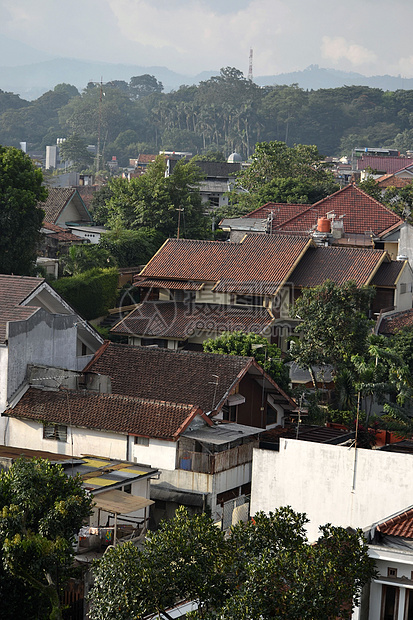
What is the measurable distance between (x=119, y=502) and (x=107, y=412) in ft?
15.7

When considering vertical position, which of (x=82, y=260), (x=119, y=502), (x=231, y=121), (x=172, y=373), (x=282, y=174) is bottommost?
(x=119, y=502)

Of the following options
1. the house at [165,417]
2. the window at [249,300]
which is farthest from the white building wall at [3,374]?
the window at [249,300]

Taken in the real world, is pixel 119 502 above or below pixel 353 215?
below

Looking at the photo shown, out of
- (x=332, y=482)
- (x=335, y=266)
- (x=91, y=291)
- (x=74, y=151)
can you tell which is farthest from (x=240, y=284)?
(x=74, y=151)

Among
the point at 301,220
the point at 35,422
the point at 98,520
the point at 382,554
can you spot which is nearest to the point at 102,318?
the point at 301,220

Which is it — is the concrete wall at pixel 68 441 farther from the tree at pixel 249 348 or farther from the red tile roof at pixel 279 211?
the red tile roof at pixel 279 211

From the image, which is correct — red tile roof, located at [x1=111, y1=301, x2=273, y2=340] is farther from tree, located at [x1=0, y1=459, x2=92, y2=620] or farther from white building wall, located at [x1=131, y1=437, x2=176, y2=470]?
tree, located at [x1=0, y1=459, x2=92, y2=620]

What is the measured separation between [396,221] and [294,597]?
35.1 metres

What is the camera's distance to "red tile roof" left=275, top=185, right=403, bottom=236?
44781mm

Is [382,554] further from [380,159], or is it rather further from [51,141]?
[51,141]

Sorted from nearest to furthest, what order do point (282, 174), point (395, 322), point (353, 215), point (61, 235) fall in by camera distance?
point (395, 322) → point (61, 235) → point (353, 215) → point (282, 174)

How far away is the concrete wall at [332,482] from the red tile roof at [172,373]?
4035mm

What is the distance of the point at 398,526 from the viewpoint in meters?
14.7

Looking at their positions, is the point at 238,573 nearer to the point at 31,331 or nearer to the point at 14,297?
the point at 31,331
